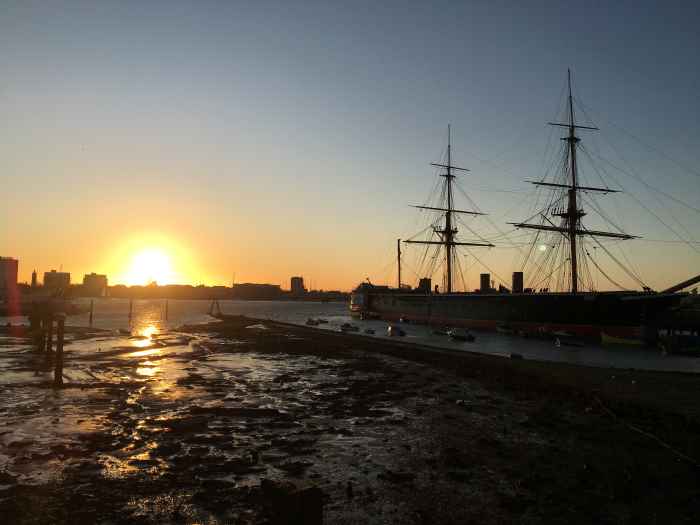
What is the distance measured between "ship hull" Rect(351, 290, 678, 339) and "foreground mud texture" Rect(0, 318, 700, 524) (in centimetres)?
2793

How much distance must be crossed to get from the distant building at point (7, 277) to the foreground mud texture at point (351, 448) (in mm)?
101480

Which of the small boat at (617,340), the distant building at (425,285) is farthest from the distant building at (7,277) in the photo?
the small boat at (617,340)

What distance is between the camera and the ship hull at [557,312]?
44125 mm

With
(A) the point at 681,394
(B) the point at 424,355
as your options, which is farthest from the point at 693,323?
(A) the point at 681,394

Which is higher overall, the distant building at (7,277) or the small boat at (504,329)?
the distant building at (7,277)

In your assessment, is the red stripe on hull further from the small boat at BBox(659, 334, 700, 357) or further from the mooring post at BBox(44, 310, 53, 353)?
the mooring post at BBox(44, 310, 53, 353)

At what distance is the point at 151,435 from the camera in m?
11.6

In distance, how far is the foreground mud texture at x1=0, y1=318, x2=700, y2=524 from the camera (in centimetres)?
741

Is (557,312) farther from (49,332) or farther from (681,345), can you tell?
(49,332)

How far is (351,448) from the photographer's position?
10820 mm

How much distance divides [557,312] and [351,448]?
146ft

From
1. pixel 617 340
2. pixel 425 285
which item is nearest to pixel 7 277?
pixel 425 285

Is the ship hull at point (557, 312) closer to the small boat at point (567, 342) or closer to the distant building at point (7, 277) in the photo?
the small boat at point (567, 342)

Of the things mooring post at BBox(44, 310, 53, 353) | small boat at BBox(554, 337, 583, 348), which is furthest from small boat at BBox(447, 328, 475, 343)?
mooring post at BBox(44, 310, 53, 353)
